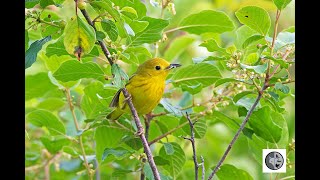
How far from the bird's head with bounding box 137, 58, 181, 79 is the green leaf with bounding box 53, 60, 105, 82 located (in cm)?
46

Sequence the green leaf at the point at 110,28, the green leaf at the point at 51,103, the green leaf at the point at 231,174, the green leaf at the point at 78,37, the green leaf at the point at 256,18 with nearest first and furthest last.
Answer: the green leaf at the point at 78,37, the green leaf at the point at 110,28, the green leaf at the point at 256,18, the green leaf at the point at 231,174, the green leaf at the point at 51,103

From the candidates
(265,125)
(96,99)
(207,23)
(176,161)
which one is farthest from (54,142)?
(265,125)

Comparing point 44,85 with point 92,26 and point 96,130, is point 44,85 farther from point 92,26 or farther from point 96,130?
point 92,26

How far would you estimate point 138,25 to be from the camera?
2.22 metres

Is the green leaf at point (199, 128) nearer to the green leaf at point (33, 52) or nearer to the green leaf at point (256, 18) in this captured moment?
the green leaf at point (256, 18)

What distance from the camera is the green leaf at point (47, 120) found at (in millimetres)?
2756

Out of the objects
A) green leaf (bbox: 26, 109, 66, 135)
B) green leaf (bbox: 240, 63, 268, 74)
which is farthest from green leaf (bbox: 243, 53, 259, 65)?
green leaf (bbox: 26, 109, 66, 135)

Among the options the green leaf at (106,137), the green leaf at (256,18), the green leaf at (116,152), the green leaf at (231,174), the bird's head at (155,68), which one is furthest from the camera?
the bird's head at (155,68)

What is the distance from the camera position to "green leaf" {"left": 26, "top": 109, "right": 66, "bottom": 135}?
9.04 feet

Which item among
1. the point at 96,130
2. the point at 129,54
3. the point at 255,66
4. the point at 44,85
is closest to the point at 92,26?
the point at 129,54

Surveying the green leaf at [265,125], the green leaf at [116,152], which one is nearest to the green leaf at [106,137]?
the green leaf at [116,152]

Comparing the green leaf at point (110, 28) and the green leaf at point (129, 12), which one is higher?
the green leaf at point (129, 12)

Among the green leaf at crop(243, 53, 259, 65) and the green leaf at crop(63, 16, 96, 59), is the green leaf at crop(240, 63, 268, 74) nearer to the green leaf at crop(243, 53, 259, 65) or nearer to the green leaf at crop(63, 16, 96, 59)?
the green leaf at crop(243, 53, 259, 65)

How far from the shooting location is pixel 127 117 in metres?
2.71
